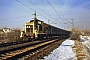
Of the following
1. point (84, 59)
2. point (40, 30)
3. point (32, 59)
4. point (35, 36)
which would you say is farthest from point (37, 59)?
point (40, 30)

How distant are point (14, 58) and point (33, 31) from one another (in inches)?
729

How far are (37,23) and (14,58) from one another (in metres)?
20.1

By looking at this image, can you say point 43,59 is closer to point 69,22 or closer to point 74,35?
point 74,35

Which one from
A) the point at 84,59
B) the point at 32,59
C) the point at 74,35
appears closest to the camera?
the point at 32,59

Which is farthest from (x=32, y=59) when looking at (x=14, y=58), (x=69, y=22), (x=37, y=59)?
(x=69, y=22)

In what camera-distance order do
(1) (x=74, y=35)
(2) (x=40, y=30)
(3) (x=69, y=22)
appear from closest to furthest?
(2) (x=40, y=30) → (1) (x=74, y=35) → (3) (x=69, y=22)

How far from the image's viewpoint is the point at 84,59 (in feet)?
29.1

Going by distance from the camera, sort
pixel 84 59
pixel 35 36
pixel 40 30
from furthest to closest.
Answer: pixel 40 30
pixel 35 36
pixel 84 59

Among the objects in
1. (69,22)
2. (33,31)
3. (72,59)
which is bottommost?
(72,59)

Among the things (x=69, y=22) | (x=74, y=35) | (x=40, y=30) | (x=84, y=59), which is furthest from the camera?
(x=69, y=22)

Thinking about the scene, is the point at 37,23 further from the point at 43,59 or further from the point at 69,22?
the point at 69,22

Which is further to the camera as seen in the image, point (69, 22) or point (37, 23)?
point (69, 22)

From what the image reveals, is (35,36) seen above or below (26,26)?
below

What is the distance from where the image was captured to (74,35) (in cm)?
4084
